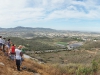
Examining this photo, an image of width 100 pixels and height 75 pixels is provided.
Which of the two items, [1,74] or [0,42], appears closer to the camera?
[1,74]

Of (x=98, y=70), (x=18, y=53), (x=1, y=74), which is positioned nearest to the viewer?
(x=1, y=74)

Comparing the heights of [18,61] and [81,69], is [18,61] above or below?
above

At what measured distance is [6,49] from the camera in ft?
51.7

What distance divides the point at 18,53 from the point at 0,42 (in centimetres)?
437

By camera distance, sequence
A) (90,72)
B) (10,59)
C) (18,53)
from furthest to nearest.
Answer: (90,72), (10,59), (18,53)

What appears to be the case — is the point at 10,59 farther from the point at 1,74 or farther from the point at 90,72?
the point at 90,72

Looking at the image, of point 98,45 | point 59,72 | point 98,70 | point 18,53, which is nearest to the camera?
point 18,53

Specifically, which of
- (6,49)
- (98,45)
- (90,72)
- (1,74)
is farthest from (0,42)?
(98,45)

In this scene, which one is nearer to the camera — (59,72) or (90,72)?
(59,72)

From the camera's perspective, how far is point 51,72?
13367 millimetres

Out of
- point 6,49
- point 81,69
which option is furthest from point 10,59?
point 81,69

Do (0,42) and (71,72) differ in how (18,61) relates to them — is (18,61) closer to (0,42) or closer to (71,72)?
(0,42)

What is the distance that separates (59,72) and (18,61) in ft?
14.1

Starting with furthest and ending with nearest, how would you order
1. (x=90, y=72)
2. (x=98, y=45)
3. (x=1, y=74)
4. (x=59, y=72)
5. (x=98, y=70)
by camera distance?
(x=98, y=45) < (x=98, y=70) < (x=90, y=72) < (x=59, y=72) < (x=1, y=74)
